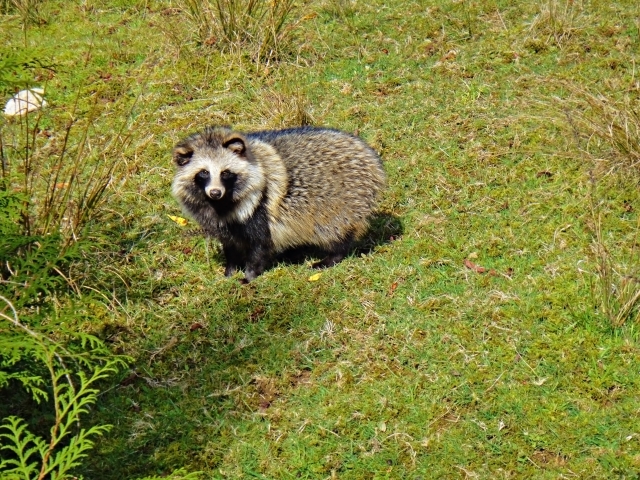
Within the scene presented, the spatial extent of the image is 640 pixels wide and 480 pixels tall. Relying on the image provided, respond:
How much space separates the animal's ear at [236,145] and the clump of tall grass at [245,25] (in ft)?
8.16

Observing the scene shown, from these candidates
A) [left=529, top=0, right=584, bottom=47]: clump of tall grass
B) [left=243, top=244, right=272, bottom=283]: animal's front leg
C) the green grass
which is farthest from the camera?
[left=529, top=0, right=584, bottom=47]: clump of tall grass

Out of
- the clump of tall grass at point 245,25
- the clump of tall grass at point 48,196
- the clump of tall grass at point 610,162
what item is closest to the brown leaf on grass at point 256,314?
the clump of tall grass at point 48,196

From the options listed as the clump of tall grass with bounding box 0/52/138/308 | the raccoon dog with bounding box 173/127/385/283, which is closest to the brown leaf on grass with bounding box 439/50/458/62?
the raccoon dog with bounding box 173/127/385/283

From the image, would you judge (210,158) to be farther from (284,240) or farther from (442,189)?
(442,189)

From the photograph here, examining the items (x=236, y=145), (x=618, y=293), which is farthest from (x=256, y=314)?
(x=618, y=293)

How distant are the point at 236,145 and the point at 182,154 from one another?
0.39 m

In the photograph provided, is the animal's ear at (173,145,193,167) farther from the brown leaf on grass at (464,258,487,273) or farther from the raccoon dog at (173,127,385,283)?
the brown leaf on grass at (464,258,487,273)

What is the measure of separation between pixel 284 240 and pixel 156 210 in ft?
4.12

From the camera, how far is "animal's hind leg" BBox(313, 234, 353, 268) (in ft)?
19.9

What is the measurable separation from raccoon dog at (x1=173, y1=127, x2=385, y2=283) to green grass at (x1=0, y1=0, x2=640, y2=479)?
0.20 meters

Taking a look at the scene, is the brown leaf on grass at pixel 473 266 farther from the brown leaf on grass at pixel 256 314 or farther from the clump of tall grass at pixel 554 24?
the clump of tall grass at pixel 554 24

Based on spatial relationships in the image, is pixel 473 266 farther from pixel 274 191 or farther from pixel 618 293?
pixel 274 191

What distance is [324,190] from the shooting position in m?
6.08

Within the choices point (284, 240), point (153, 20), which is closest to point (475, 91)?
point (284, 240)
